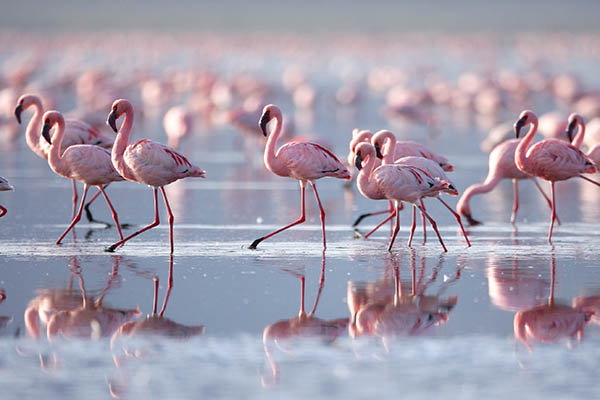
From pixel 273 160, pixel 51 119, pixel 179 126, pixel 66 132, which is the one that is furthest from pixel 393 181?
pixel 179 126

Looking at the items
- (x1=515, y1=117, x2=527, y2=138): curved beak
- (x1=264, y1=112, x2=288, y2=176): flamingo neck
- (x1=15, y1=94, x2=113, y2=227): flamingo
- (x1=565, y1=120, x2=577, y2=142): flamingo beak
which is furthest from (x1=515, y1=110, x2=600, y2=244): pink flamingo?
(x1=15, y1=94, x2=113, y2=227): flamingo

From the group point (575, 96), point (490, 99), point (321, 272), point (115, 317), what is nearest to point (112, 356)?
point (115, 317)

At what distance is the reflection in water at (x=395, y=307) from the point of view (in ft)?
19.4

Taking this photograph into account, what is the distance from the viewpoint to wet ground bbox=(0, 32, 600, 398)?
5.05 m

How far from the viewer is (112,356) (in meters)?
5.39

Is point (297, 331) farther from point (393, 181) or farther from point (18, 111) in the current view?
point (18, 111)

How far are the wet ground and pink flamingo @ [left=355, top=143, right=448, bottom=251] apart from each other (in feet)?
1.39

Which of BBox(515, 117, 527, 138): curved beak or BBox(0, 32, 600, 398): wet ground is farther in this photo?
BBox(515, 117, 527, 138): curved beak

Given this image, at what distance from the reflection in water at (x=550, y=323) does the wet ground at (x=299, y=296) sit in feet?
0.14

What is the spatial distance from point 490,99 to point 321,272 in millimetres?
19331

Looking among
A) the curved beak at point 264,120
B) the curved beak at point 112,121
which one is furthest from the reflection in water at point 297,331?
the curved beak at point 264,120

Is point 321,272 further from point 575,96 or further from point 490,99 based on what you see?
point 575,96

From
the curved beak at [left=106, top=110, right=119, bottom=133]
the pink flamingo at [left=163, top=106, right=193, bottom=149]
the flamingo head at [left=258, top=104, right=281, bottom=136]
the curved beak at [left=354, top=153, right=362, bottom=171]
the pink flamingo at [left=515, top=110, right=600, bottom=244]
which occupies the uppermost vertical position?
the pink flamingo at [left=163, top=106, right=193, bottom=149]

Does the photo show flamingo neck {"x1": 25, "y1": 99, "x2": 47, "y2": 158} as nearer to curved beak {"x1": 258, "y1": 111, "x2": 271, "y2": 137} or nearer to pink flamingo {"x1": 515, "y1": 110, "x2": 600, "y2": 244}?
curved beak {"x1": 258, "y1": 111, "x2": 271, "y2": 137}
